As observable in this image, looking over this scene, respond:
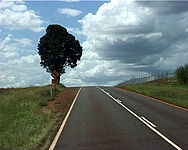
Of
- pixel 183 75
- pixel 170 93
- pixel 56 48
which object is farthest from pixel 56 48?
pixel 170 93

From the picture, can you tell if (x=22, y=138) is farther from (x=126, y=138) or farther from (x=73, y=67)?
(x=73, y=67)

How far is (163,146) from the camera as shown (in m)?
9.10

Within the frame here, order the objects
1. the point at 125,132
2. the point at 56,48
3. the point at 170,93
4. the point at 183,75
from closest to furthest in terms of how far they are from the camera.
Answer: the point at 125,132 < the point at 170,93 < the point at 183,75 < the point at 56,48

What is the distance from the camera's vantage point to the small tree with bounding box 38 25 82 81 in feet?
190

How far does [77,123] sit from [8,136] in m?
3.53

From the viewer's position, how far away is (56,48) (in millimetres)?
58062

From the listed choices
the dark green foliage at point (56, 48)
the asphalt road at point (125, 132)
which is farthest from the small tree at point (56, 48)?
the asphalt road at point (125, 132)

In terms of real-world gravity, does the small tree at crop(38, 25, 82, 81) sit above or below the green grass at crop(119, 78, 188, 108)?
above

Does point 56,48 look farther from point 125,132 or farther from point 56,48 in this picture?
point 125,132

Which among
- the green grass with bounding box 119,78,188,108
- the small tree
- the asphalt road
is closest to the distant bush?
the green grass with bounding box 119,78,188,108

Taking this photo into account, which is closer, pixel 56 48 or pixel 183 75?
pixel 183 75

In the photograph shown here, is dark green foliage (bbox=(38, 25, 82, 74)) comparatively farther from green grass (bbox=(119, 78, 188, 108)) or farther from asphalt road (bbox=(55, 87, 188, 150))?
asphalt road (bbox=(55, 87, 188, 150))

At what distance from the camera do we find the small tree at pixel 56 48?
57.9 metres

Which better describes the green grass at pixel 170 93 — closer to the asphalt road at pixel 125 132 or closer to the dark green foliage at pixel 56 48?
the asphalt road at pixel 125 132
